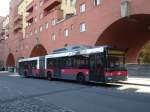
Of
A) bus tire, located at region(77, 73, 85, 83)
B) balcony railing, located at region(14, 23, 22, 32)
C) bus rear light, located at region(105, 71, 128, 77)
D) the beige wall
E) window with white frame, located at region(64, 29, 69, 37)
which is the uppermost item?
balcony railing, located at region(14, 23, 22, 32)

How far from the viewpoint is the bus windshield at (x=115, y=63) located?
70.5 feet

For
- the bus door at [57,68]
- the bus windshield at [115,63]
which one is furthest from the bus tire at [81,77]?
the bus door at [57,68]

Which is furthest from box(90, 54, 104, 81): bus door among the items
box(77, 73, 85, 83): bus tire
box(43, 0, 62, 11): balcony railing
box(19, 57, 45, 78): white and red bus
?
box(43, 0, 62, 11): balcony railing

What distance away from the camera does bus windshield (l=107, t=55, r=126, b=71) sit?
21.5 meters

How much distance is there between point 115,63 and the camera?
71.7 ft

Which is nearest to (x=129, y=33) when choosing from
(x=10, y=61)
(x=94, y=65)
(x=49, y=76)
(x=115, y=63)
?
(x=49, y=76)

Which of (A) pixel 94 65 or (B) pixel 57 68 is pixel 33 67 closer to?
(B) pixel 57 68

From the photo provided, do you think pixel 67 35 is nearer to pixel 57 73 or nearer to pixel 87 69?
pixel 57 73

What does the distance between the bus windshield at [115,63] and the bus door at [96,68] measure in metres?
0.58

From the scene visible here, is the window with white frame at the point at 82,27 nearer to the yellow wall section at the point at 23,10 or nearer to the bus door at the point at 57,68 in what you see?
the bus door at the point at 57,68

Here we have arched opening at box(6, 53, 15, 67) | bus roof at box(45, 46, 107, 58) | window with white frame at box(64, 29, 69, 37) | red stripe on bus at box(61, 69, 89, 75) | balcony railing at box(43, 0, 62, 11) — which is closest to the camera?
bus roof at box(45, 46, 107, 58)

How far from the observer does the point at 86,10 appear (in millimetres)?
39469

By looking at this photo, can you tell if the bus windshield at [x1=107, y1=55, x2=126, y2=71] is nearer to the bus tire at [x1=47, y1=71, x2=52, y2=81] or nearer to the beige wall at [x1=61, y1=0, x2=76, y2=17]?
the bus tire at [x1=47, y1=71, x2=52, y2=81]

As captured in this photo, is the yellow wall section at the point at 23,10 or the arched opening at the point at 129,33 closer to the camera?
the arched opening at the point at 129,33
